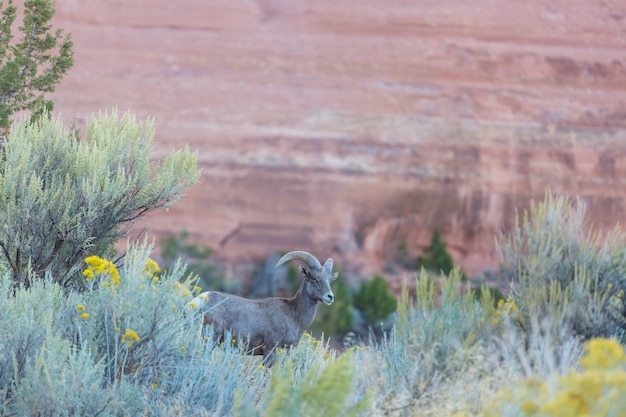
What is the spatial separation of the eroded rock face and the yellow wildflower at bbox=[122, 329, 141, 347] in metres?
31.7

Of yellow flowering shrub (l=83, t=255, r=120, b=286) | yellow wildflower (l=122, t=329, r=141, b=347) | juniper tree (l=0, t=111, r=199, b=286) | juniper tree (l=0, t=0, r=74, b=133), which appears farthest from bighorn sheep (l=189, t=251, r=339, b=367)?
juniper tree (l=0, t=0, r=74, b=133)

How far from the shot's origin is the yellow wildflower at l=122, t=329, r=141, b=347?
770cm

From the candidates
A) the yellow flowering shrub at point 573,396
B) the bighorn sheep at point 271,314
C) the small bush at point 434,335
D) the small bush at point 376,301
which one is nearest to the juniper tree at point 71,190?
the bighorn sheep at point 271,314

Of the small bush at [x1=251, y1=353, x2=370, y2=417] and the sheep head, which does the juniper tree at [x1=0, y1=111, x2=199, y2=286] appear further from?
the small bush at [x1=251, y1=353, x2=370, y2=417]

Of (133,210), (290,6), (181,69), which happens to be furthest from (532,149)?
(133,210)

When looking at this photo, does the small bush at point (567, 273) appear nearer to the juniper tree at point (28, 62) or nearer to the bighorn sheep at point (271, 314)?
the bighorn sheep at point (271, 314)

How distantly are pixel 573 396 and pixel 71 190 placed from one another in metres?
5.58

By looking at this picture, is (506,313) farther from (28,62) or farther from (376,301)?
(376,301)

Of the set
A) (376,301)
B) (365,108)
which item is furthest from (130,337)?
(365,108)

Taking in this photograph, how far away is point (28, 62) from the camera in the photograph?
1234cm

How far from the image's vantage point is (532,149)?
141 ft

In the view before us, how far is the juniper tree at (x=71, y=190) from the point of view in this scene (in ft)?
30.7

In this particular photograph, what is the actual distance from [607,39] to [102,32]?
20763 millimetres

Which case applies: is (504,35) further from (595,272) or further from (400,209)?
(595,272)
